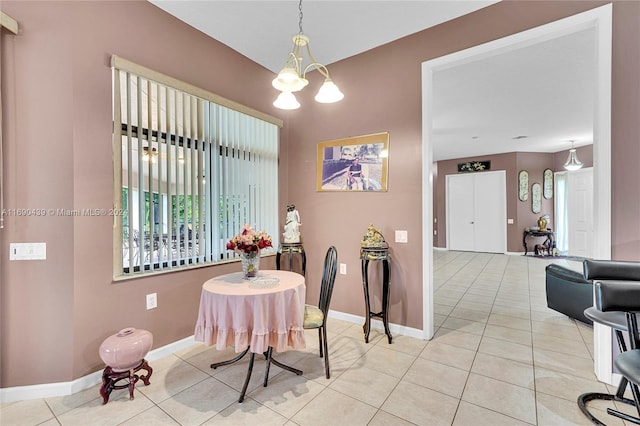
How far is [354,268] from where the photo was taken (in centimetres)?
324

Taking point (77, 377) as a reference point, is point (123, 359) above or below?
above

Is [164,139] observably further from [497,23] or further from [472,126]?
[472,126]

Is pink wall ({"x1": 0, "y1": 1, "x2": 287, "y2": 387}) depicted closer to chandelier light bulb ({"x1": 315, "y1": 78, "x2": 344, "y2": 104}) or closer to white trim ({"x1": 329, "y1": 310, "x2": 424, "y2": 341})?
chandelier light bulb ({"x1": 315, "y1": 78, "x2": 344, "y2": 104})

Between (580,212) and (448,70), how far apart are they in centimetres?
676

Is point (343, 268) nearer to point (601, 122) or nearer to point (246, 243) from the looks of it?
point (246, 243)

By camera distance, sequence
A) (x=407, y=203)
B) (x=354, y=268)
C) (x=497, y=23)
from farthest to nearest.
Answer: (x=354, y=268)
(x=407, y=203)
(x=497, y=23)

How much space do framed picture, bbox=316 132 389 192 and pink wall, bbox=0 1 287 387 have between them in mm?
2077

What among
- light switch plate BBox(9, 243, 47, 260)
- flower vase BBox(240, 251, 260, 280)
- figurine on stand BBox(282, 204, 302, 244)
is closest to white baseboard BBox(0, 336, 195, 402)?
light switch plate BBox(9, 243, 47, 260)

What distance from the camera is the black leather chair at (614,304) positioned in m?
1.45

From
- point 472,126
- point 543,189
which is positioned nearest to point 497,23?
point 472,126

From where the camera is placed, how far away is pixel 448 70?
3.39 metres

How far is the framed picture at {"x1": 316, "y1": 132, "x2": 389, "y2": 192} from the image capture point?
3.04 meters

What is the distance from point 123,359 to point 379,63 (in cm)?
343

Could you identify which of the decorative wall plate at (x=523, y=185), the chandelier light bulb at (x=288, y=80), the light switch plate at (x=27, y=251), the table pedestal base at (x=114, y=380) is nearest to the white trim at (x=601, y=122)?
the chandelier light bulb at (x=288, y=80)
